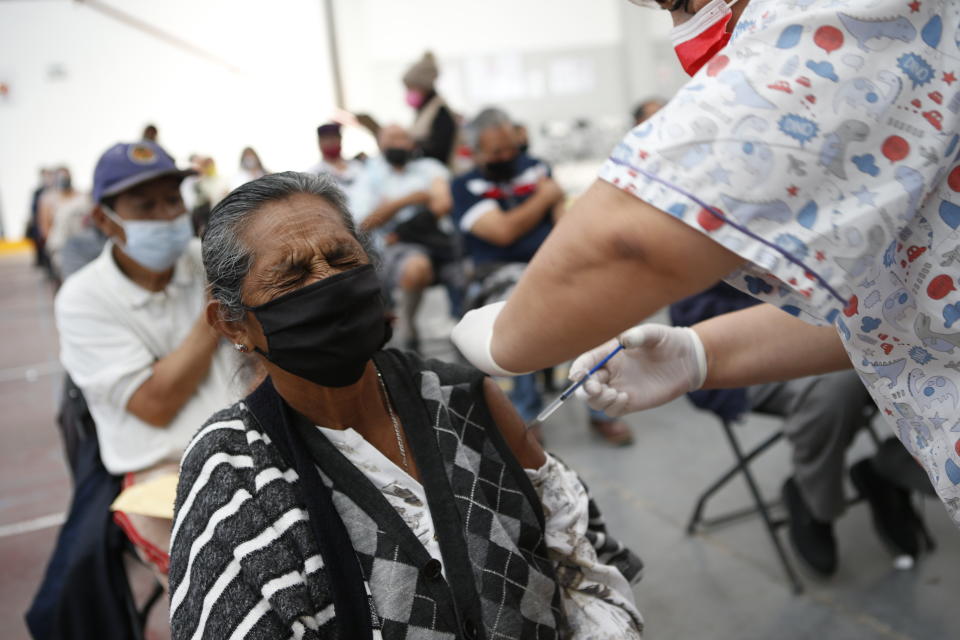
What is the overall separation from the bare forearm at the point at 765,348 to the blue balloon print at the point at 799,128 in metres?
0.65

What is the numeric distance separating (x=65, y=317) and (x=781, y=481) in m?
2.77

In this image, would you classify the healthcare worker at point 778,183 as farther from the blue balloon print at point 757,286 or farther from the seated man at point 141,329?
the seated man at point 141,329

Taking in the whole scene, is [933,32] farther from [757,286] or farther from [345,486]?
[345,486]

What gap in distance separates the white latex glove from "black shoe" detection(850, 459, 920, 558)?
222 centimetres

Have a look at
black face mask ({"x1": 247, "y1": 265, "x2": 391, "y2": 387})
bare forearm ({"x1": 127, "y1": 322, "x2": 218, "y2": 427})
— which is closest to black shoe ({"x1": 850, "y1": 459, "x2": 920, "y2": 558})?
black face mask ({"x1": 247, "y1": 265, "x2": 391, "y2": 387})

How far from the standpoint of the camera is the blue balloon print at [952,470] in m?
0.95

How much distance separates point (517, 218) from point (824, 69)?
3.49 metres

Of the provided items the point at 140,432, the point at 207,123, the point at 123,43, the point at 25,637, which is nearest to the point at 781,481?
the point at 140,432

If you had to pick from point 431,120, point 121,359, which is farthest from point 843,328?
point 431,120

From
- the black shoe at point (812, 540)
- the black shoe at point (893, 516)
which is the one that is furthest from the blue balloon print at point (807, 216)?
the black shoe at point (893, 516)

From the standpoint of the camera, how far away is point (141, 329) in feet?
7.57

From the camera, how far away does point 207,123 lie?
32.3ft

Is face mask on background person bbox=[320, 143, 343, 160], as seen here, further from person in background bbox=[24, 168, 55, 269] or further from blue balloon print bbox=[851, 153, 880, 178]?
person in background bbox=[24, 168, 55, 269]

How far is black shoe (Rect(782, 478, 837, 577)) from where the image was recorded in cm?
269
